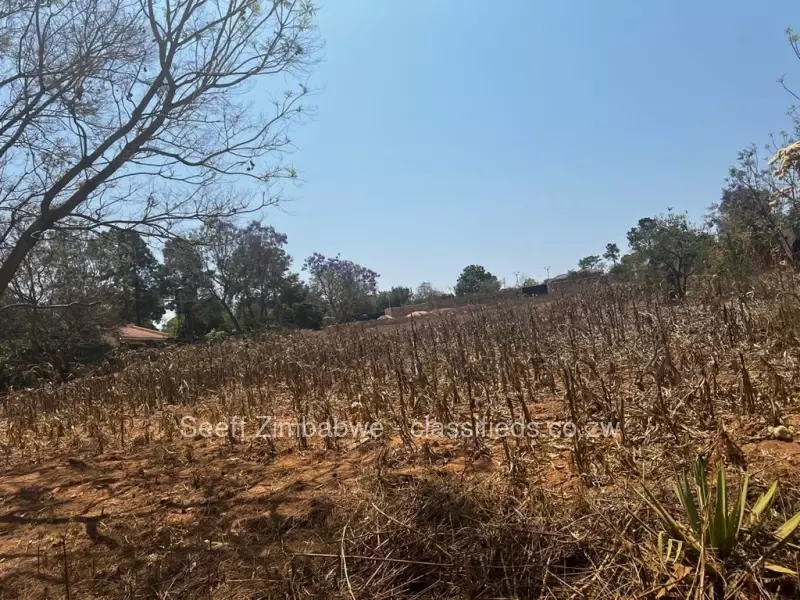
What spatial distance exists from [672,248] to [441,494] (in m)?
9.50

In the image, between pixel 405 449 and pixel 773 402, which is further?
pixel 405 449

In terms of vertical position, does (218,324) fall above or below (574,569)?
above

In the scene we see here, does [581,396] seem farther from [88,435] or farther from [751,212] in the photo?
[751,212]

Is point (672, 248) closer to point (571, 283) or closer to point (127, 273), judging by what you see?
point (571, 283)

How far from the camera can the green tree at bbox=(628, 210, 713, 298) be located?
998 centimetres

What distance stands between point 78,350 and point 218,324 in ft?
54.7

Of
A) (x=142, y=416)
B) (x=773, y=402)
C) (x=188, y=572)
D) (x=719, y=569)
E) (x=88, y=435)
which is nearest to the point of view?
(x=719, y=569)

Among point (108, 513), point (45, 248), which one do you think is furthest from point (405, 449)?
point (45, 248)

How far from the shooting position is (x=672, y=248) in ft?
33.2

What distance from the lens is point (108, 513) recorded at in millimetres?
2936

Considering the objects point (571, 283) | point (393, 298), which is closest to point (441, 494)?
point (571, 283)

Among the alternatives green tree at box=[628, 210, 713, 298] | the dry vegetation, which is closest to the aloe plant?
the dry vegetation

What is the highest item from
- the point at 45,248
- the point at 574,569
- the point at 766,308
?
the point at 45,248

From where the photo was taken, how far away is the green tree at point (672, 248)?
998cm
